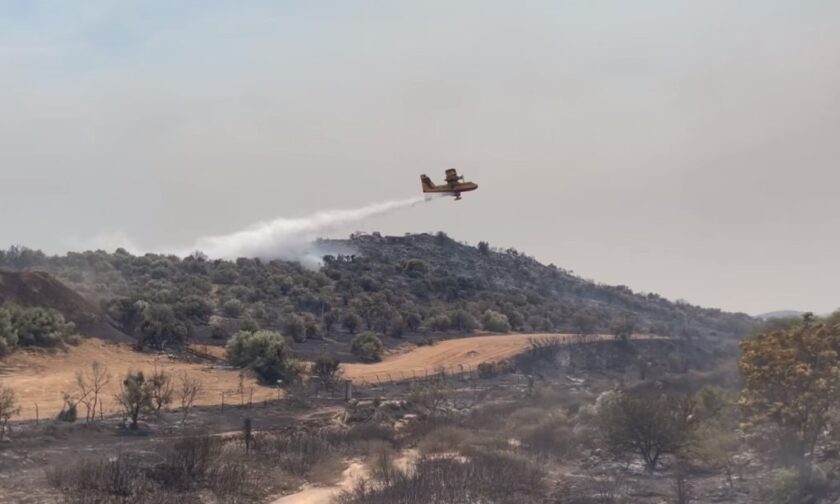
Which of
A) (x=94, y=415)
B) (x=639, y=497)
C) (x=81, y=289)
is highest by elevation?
(x=81, y=289)

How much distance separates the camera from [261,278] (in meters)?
99.5

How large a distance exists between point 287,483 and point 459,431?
36.3 feet

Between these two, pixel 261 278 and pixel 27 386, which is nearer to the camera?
pixel 27 386

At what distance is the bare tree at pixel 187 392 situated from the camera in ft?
134

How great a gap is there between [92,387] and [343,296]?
54486 mm

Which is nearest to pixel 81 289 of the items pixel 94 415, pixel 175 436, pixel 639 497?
pixel 94 415

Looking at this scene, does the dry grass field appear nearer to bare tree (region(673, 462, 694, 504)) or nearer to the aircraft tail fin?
the aircraft tail fin

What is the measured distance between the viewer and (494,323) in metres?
99.1

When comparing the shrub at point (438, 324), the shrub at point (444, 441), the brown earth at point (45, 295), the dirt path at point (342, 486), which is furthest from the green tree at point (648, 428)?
the shrub at point (438, 324)

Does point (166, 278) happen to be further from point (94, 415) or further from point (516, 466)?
point (516, 466)

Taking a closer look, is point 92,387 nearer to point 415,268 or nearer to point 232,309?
point 232,309

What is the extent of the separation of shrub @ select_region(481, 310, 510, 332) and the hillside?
201mm

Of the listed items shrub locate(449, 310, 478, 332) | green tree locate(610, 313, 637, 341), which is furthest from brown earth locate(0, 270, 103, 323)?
green tree locate(610, 313, 637, 341)

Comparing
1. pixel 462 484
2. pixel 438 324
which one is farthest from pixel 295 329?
pixel 462 484
